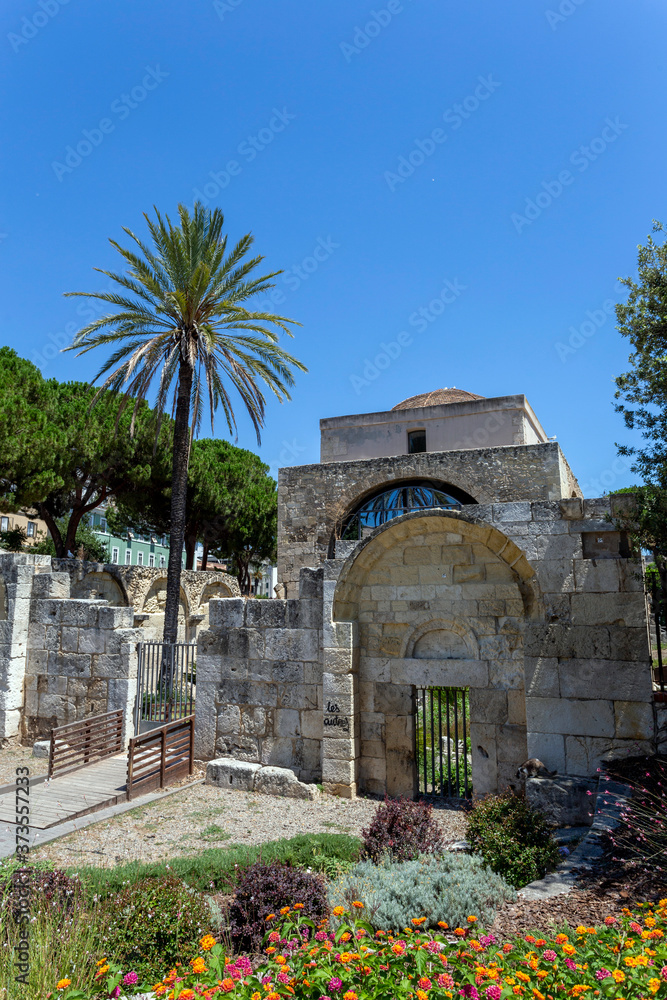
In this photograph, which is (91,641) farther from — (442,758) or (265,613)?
(442,758)

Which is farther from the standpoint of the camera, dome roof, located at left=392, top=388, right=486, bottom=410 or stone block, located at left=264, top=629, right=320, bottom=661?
dome roof, located at left=392, top=388, right=486, bottom=410

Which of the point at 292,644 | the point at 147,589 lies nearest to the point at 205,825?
the point at 292,644

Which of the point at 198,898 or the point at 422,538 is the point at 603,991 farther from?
the point at 422,538

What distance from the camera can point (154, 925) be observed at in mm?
4344

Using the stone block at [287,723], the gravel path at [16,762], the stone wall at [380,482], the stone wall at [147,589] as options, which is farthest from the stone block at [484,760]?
the stone wall at [147,589]

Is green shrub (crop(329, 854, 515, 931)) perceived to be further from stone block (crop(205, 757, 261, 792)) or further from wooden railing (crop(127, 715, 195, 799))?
wooden railing (crop(127, 715, 195, 799))

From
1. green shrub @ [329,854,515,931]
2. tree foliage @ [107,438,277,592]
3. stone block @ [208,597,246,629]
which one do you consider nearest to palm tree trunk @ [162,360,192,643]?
stone block @ [208,597,246,629]

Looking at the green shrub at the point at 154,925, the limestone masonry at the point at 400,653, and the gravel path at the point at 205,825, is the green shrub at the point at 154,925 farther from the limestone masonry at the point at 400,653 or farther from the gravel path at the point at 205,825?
the limestone masonry at the point at 400,653

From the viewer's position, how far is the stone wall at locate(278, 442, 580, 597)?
1750 centimetres

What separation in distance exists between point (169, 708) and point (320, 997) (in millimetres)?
8083

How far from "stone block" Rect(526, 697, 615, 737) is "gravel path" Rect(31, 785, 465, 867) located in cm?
156

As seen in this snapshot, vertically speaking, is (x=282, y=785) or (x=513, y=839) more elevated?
(x=513, y=839)

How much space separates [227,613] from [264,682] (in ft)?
4.00

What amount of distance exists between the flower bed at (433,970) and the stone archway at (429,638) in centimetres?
398
